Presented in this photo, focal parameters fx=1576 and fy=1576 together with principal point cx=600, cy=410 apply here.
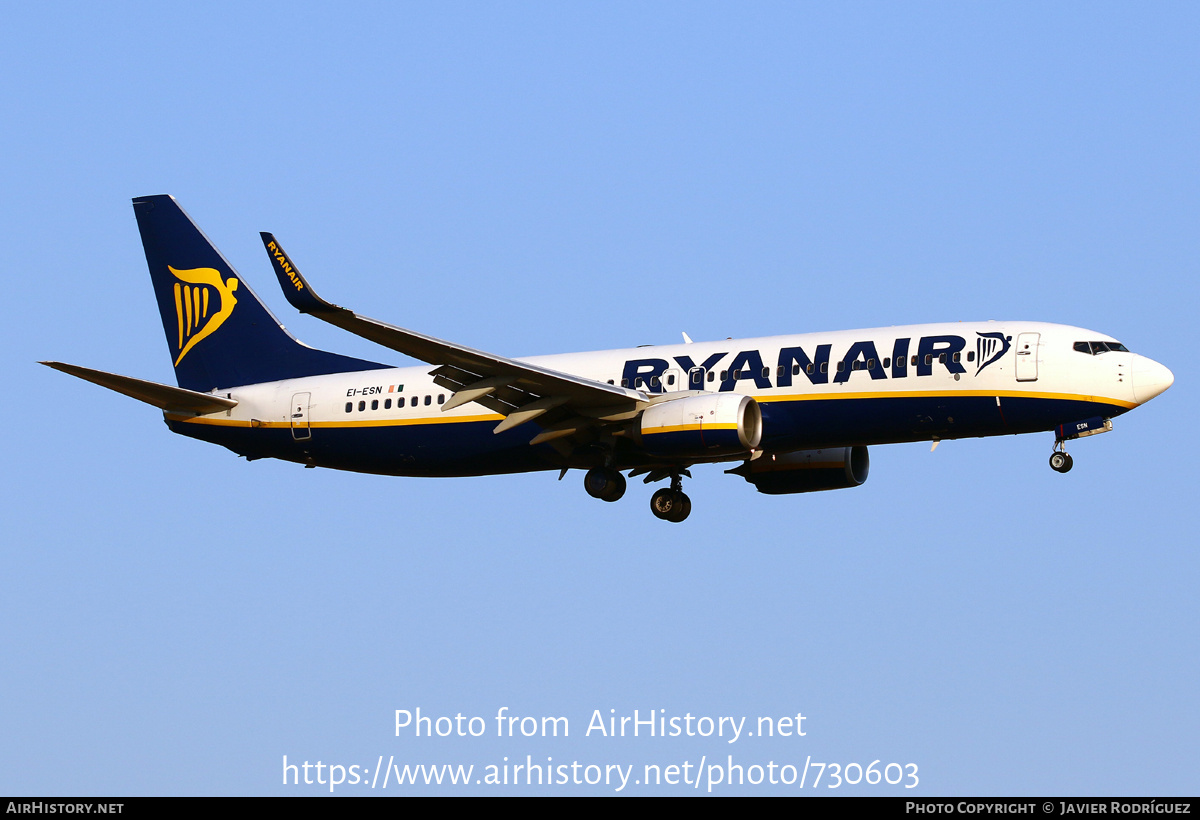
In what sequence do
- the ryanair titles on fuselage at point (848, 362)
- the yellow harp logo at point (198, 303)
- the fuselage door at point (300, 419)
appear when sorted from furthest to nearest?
the yellow harp logo at point (198, 303)
the fuselage door at point (300, 419)
the ryanair titles on fuselage at point (848, 362)

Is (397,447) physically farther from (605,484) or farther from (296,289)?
(296,289)

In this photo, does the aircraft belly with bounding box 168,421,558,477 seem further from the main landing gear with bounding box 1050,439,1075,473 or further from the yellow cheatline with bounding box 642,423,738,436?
the main landing gear with bounding box 1050,439,1075,473

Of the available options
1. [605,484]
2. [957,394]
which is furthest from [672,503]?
[957,394]

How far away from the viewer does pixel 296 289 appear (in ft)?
106

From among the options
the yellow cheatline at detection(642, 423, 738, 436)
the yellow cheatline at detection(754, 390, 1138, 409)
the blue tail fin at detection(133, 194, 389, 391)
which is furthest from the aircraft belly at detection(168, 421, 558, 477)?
the yellow cheatline at detection(754, 390, 1138, 409)

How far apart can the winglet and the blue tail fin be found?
1043 centimetres

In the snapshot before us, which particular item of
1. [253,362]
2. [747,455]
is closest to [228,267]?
[253,362]

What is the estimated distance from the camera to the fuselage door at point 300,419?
4247 cm

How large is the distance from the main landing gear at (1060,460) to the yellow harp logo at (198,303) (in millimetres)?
23321

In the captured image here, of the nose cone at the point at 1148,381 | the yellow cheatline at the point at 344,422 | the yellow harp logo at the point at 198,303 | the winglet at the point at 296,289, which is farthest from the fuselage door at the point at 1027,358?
the yellow harp logo at the point at 198,303

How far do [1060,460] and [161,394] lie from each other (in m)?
23.2

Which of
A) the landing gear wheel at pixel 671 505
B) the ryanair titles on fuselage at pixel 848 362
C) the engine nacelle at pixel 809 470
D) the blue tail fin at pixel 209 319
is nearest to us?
the ryanair titles on fuselage at pixel 848 362

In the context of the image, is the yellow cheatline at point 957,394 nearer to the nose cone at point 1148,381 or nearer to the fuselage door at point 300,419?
the nose cone at point 1148,381

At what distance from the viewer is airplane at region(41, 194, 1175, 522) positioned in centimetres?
3603
